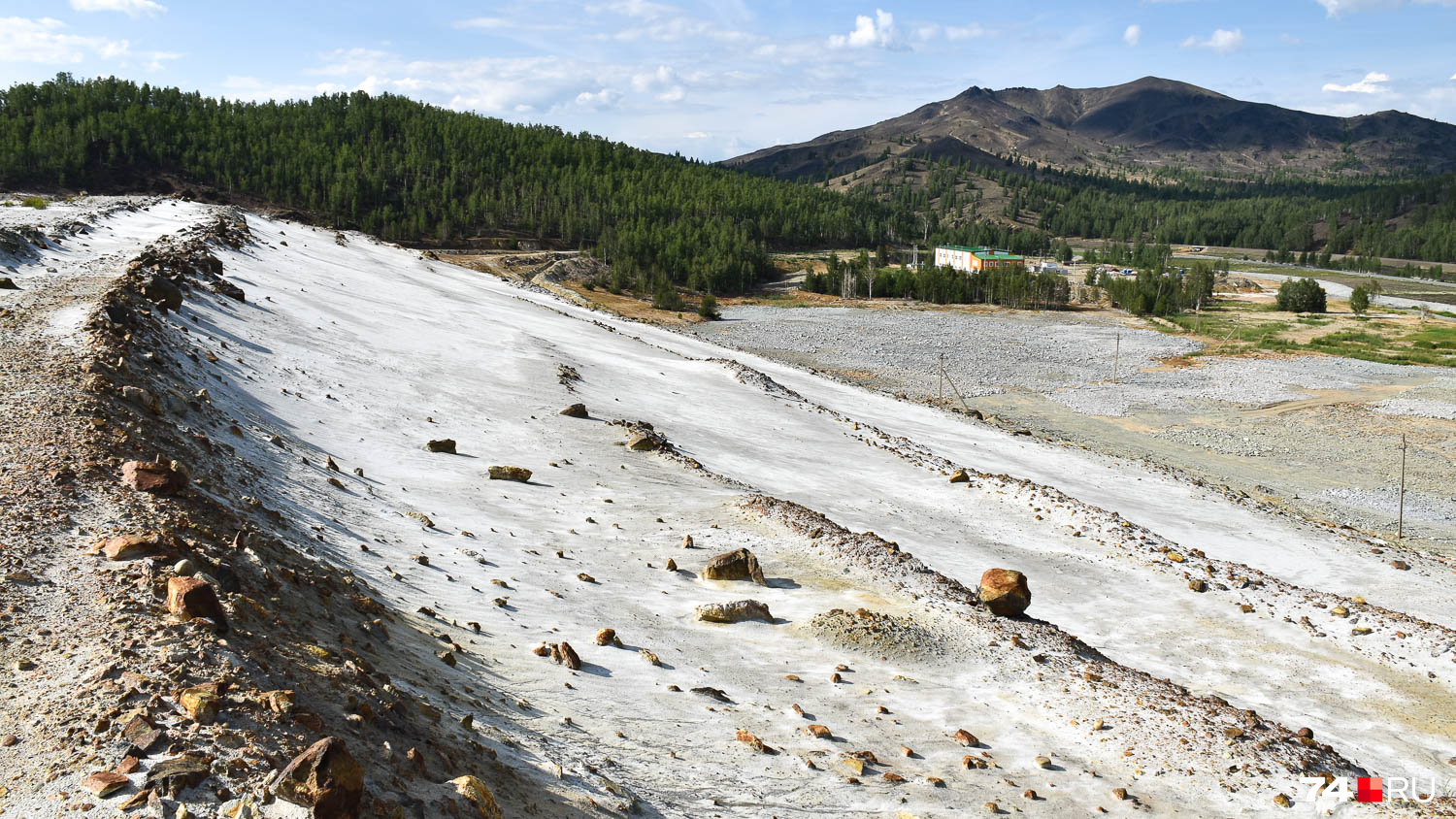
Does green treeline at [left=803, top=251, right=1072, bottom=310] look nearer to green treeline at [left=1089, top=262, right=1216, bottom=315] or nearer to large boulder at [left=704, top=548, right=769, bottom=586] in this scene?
green treeline at [left=1089, top=262, right=1216, bottom=315]

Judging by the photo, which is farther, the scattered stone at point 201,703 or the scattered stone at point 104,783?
the scattered stone at point 201,703

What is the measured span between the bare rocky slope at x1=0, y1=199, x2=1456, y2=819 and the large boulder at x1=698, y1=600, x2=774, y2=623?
0.15 feet

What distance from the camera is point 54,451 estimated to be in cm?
930

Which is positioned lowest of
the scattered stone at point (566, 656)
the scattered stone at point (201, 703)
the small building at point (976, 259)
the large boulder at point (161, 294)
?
the scattered stone at point (566, 656)

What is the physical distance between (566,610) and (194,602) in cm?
593

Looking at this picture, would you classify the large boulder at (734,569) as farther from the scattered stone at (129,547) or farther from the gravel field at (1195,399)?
the gravel field at (1195,399)

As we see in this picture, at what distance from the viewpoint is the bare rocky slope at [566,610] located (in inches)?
244

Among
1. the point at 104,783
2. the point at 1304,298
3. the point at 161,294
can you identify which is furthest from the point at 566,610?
the point at 1304,298

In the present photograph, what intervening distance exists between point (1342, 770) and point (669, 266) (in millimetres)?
99783

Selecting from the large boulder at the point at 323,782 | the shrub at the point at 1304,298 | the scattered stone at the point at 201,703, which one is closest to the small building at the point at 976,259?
the shrub at the point at 1304,298

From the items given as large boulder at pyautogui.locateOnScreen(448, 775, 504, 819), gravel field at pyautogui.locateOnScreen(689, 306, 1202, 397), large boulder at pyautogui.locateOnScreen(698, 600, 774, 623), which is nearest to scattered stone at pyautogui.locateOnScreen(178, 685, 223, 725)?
large boulder at pyautogui.locateOnScreen(448, 775, 504, 819)

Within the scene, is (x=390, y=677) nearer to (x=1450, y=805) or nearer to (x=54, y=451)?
(x=54, y=451)

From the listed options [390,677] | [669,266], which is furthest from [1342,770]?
[669,266]

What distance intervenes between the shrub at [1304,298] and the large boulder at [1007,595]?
335 feet
